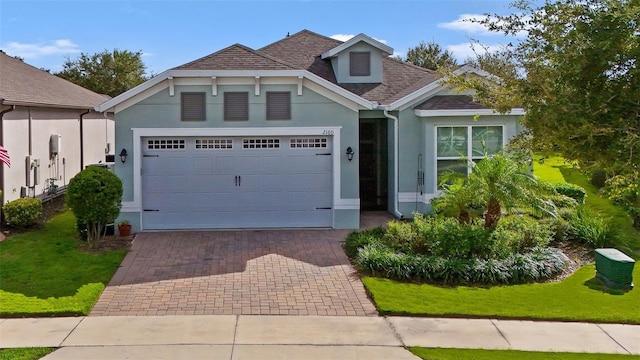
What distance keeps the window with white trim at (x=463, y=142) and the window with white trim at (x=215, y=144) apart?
5460 mm

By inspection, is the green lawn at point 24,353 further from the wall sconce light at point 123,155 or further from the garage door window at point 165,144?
the garage door window at point 165,144

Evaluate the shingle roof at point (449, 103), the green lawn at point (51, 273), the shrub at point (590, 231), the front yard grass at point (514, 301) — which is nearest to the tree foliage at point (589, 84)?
the front yard grass at point (514, 301)

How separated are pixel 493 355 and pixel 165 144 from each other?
33.4ft

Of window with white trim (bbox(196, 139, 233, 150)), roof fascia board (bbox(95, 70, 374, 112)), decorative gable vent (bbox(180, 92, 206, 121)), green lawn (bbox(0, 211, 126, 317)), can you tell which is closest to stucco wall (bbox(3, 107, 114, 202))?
green lawn (bbox(0, 211, 126, 317))

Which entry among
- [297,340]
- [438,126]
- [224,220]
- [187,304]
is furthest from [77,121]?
[297,340]

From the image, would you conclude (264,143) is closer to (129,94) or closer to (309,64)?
(129,94)

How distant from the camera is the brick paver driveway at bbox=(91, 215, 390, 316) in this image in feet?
29.9

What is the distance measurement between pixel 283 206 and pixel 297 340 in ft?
25.6

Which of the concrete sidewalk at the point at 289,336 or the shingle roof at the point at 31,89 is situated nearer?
the concrete sidewalk at the point at 289,336

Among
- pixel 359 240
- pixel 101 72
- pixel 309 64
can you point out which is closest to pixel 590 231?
pixel 359 240

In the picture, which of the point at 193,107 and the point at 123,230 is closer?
the point at 123,230

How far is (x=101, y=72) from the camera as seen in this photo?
43688mm

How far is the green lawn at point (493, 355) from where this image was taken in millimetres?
7207

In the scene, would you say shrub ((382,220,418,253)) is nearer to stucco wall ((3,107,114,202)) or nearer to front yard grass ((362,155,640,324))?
front yard grass ((362,155,640,324))
